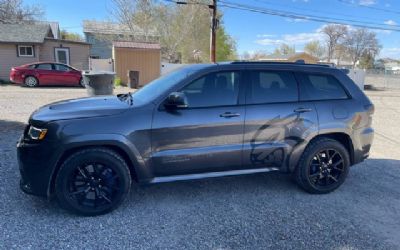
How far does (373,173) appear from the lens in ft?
16.7

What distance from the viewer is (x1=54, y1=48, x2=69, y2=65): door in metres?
20.6

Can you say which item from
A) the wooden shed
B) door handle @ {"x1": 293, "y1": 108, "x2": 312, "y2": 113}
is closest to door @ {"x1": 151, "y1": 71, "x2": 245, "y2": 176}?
door handle @ {"x1": 293, "y1": 108, "x2": 312, "y2": 113}

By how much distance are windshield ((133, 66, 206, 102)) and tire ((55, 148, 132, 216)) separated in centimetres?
81

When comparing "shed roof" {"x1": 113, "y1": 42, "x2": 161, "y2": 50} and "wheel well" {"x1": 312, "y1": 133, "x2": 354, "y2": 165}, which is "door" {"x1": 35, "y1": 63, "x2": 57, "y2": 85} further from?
"wheel well" {"x1": 312, "y1": 133, "x2": 354, "y2": 165}

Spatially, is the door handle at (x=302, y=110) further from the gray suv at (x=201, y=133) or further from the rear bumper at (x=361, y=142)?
the rear bumper at (x=361, y=142)

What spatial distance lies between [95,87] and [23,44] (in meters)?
13.3

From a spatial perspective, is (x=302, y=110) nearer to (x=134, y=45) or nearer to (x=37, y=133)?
(x=37, y=133)

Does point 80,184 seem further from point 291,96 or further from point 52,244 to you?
point 291,96

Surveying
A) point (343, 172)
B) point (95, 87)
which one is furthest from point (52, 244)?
point (95, 87)

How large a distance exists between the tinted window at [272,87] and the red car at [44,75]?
15451 millimetres

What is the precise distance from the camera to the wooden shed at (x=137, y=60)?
64.0 feet

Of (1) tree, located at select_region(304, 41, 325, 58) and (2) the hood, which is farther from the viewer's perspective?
(1) tree, located at select_region(304, 41, 325, 58)

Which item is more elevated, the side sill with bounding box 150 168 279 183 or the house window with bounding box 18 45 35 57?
the house window with bounding box 18 45 35 57

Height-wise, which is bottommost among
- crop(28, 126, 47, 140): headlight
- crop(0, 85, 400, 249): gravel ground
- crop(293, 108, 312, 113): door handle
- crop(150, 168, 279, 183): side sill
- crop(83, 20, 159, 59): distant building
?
crop(0, 85, 400, 249): gravel ground
